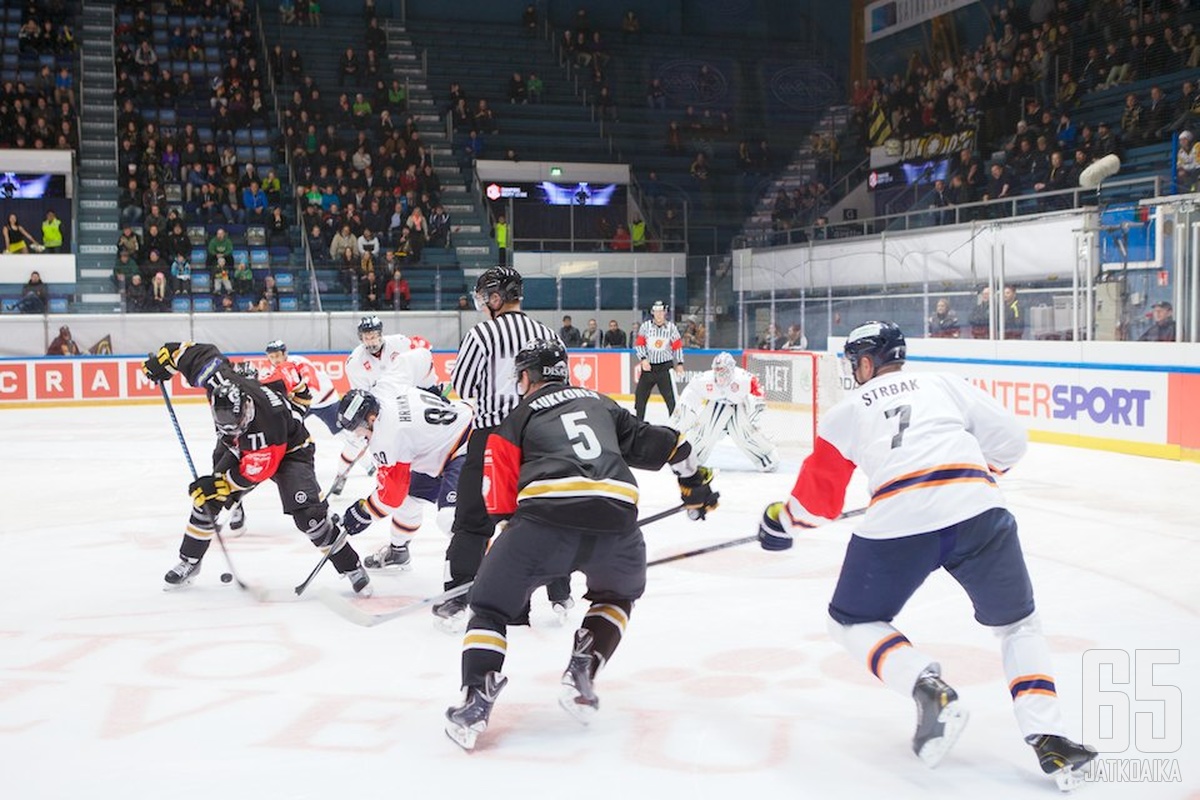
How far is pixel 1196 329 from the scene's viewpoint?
9891 millimetres

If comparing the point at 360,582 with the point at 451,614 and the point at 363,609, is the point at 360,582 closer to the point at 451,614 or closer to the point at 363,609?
the point at 363,609

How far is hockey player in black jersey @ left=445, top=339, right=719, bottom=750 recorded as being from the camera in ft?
11.5

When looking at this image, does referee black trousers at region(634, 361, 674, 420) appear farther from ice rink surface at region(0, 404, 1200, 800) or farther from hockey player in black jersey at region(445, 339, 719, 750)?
hockey player in black jersey at region(445, 339, 719, 750)

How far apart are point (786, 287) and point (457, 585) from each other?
11.9 metres

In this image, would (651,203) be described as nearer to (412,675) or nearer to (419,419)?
(419,419)

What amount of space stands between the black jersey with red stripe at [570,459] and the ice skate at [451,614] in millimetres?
1266

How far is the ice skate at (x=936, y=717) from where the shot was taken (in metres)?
3.20

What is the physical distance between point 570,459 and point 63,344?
48.6 ft

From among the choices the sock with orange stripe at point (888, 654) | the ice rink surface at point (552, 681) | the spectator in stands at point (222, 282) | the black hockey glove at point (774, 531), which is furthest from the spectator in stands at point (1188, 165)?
the spectator in stands at point (222, 282)

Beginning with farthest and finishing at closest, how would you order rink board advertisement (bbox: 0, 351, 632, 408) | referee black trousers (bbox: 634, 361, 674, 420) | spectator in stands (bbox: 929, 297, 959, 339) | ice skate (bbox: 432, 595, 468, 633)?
rink board advertisement (bbox: 0, 351, 632, 408) < referee black trousers (bbox: 634, 361, 674, 420) < spectator in stands (bbox: 929, 297, 959, 339) < ice skate (bbox: 432, 595, 468, 633)

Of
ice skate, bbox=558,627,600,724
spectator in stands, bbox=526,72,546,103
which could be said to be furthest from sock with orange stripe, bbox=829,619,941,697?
spectator in stands, bbox=526,72,546,103

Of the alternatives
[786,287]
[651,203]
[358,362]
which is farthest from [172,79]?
[358,362]

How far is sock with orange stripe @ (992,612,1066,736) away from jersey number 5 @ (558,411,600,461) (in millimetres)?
1252

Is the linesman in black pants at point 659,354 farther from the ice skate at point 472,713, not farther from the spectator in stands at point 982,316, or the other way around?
the ice skate at point 472,713
